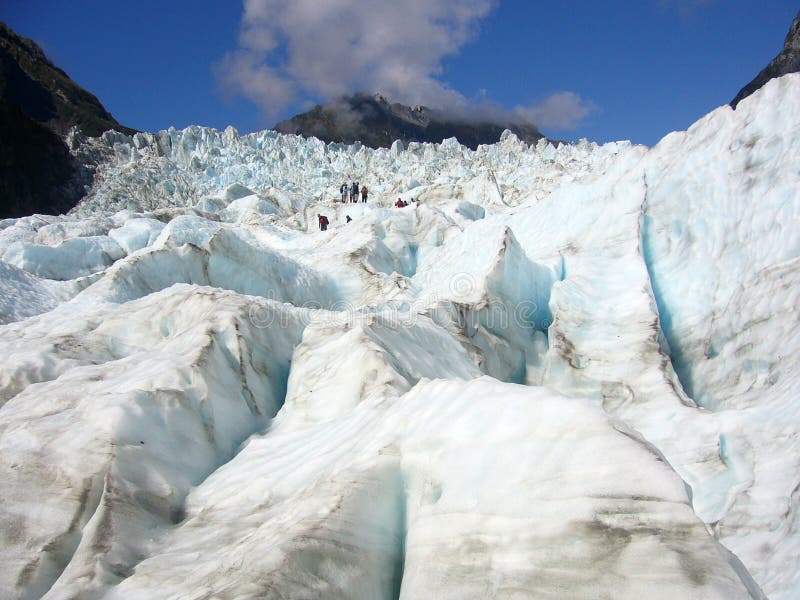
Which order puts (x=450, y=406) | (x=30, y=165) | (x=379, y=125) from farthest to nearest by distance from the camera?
(x=379, y=125) → (x=30, y=165) → (x=450, y=406)

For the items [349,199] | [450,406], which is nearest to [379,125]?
[349,199]

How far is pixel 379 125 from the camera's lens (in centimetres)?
6406

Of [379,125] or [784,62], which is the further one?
[379,125]

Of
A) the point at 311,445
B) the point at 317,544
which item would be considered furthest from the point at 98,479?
the point at 317,544

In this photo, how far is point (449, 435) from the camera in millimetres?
2303

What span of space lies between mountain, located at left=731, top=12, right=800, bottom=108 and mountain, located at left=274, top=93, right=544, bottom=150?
23.0 m

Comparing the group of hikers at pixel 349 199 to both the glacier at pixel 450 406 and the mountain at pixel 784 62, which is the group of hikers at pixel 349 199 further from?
the mountain at pixel 784 62

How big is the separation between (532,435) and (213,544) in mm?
1420

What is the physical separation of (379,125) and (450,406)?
212ft

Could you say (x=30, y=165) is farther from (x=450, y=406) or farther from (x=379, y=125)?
(x=379, y=125)

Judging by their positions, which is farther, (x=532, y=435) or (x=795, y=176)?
(x=795, y=176)

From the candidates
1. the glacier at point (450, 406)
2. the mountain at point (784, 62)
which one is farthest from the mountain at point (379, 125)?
the glacier at point (450, 406)

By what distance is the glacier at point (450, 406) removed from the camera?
6.20ft

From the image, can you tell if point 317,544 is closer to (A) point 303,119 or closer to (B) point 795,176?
(B) point 795,176
